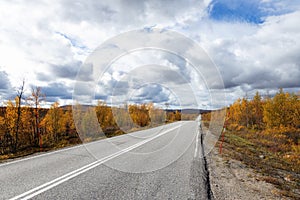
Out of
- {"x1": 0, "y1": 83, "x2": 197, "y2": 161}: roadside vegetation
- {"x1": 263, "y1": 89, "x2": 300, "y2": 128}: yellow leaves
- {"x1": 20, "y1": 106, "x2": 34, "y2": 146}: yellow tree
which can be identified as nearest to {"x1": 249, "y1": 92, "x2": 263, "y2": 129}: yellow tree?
{"x1": 263, "y1": 89, "x2": 300, "y2": 128}: yellow leaves

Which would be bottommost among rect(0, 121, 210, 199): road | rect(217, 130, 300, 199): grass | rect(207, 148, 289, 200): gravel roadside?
rect(217, 130, 300, 199): grass

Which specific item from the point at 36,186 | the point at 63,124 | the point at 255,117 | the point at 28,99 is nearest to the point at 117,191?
the point at 36,186

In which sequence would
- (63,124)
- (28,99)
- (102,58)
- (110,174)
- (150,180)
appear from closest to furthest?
(150,180) < (110,174) < (102,58) < (28,99) < (63,124)

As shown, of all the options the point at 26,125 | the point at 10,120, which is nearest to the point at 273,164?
the point at 10,120

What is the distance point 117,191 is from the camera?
4.14 meters

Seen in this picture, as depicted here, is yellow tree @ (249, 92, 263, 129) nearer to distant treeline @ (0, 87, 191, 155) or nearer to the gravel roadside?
distant treeline @ (0, 87, 191, 155)

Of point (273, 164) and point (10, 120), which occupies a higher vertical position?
point (10, 120)

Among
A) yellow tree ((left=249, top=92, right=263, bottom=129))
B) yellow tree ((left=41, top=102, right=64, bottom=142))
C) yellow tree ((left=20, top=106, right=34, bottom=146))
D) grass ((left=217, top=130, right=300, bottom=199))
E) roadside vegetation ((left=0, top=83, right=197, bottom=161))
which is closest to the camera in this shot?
grass ((left=217, top=130, right=300, bottom=199))

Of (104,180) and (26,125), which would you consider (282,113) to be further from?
(26,125)

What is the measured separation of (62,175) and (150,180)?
91.0 inches

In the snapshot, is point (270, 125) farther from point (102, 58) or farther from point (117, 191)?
point (117, 191)

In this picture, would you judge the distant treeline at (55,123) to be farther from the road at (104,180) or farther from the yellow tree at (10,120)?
the road at (104,180)

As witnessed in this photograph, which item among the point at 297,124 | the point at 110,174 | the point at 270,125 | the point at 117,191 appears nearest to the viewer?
the point at 117,191

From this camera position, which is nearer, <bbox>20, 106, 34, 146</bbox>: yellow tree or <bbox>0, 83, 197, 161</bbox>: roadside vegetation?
<bbox>0, 83, 197, 161</bbox>: roadside vegetation
